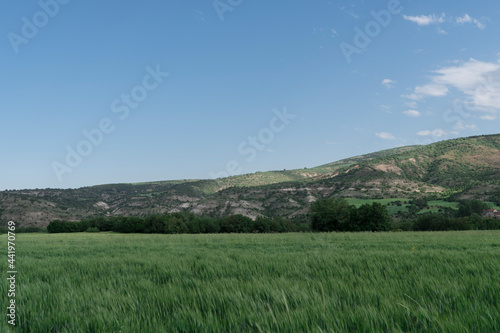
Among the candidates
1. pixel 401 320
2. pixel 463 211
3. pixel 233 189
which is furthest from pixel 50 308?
pixel 233 189

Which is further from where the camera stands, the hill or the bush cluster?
the hill

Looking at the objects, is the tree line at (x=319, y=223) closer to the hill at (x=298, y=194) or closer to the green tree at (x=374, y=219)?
the green tree at (x=374, y=219)

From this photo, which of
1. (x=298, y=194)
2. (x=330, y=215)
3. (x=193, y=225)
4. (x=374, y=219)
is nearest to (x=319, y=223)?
(x=330, y=215)

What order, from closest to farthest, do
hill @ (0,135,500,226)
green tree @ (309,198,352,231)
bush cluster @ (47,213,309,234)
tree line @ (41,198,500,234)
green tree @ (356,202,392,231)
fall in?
green tree @ (356,202,392,231) < tree line @ (41,198,500,234) < green tree @ (309,198,352,231) < bush cluster @ (47,213,309,234) < hill @ (0,135,500,226)

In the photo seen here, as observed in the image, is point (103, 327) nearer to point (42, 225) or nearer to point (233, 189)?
point (42, 225)

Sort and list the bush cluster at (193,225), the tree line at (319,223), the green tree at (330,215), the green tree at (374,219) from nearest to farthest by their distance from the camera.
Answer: the green tree at (374,219), the tree line at (319,223), the green tree at (330,215), the bush cluster at (193,225)

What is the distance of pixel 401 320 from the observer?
2.83 metres

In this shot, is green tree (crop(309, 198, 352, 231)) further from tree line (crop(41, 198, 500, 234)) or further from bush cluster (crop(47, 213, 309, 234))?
bush cluster (crop(47, 213, 309, 234))

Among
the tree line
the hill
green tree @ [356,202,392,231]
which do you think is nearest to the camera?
green tree @ [356,202,392,231]

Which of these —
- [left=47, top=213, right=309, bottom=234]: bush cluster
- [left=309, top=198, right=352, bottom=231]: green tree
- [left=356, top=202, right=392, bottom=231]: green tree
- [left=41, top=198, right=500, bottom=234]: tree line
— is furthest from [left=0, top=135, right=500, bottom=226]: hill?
[left=356, top=202, right=392, bottom=231]: green tree

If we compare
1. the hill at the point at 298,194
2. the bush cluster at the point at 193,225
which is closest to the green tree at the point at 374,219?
the bush cluster at the point at 193,225

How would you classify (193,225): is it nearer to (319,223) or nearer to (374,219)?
(319,223)

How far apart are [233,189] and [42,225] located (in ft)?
Answer: 324

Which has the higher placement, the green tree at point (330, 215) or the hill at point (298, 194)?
the hill at point (298, 194)
